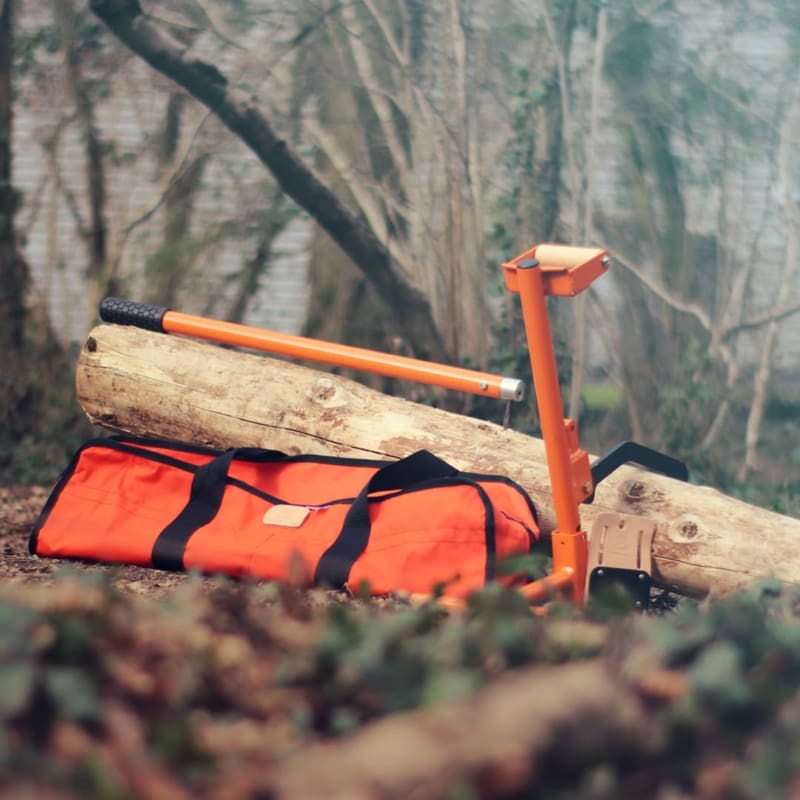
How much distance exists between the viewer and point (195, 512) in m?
3.10

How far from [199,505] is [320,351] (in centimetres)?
59

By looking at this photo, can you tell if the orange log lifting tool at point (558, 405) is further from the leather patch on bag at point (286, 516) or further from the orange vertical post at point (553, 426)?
the leather patch on bag at point (286, 516)

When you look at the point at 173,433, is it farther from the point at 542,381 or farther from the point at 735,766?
the point at 735,766

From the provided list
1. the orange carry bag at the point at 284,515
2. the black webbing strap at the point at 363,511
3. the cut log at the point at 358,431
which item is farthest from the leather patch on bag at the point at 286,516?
the cut log at the point at 358,431

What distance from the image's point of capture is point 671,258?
489 cm

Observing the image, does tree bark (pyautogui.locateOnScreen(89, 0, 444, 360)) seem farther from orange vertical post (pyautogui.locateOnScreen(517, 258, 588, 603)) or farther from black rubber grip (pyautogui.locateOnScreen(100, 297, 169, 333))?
orange vertical post (pyautogui.locateOnScreen(517, 258, 588, 603))

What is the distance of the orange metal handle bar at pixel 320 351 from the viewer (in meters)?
2.73

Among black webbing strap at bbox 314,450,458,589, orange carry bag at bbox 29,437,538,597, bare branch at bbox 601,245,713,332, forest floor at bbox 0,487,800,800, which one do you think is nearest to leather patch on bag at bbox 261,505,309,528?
orange carry bag at bbox 29,437,538,597

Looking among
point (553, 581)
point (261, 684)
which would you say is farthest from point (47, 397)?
point (261, 684)

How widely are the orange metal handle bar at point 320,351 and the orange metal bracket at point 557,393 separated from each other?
15cm

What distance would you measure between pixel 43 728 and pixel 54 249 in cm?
433

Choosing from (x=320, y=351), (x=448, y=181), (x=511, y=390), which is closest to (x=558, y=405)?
(x=511, y=390)

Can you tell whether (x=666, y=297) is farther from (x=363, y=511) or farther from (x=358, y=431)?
(x=363, y=511)

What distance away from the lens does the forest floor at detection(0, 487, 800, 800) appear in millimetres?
930
